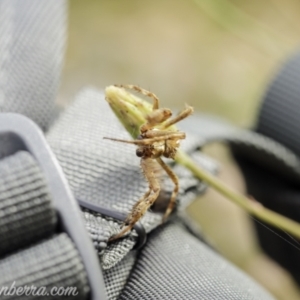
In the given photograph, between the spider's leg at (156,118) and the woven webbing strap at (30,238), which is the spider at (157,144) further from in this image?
the woven webbing strap at (30,238)

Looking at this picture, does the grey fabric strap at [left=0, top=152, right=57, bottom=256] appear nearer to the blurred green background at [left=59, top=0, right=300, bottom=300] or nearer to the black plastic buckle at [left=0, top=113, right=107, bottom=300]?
the black plastic buckle at [left=0, top=113, right=107, bottom=300]

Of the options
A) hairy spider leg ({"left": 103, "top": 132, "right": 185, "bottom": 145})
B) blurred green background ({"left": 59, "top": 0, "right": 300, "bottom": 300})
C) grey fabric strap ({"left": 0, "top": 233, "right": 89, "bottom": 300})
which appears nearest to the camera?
grey fabric strap ({"left": 0, "top": 233, "right": 89, "bottom": 300})

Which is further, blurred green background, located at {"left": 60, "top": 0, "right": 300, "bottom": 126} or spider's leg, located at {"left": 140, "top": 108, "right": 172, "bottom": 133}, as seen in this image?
blurred green background, located at {"left": 60, "top": 0, "right": 300, "bottom": 126}

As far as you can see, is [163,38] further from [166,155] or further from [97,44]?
[166,155]

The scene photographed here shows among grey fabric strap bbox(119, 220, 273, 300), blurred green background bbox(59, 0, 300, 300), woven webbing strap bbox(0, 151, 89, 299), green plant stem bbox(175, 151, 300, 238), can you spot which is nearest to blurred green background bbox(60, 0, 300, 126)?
blurred green background bbox(59, 0, 300, 300)

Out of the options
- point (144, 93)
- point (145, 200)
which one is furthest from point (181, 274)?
point (144, 93)

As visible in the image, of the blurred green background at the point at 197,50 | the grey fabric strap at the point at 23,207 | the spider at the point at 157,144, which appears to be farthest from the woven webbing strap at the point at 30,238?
the blurred green background at the point at 197,50

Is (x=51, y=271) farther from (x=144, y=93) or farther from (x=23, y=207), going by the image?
(x=144, y=93)

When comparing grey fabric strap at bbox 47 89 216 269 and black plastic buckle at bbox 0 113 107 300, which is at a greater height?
black plastic buckle at bbox 0 113 107 300
